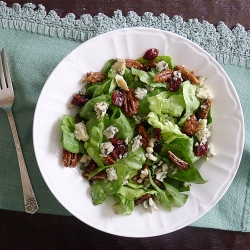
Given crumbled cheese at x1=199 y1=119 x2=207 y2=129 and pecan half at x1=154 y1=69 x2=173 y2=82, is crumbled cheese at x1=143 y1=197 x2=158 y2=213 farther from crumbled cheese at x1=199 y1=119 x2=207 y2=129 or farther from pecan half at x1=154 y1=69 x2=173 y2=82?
pecan half at x1=154 y1=69 x2=173 y2=82

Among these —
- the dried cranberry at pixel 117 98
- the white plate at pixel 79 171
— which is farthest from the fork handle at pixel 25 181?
the dried cranberry at pixel 117 98

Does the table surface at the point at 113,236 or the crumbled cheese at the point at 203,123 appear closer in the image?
the crumbled cheese at the point at 203,123

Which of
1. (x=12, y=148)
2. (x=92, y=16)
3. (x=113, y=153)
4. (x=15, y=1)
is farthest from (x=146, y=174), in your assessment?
(x=15, y=1)

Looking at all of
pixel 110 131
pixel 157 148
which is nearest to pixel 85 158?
pixel 110 131

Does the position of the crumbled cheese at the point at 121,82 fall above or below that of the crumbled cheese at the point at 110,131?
above

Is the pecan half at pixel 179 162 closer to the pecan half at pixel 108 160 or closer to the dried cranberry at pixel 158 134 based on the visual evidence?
the dried cranberry at pixel 158 134

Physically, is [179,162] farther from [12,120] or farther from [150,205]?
[12,120]
